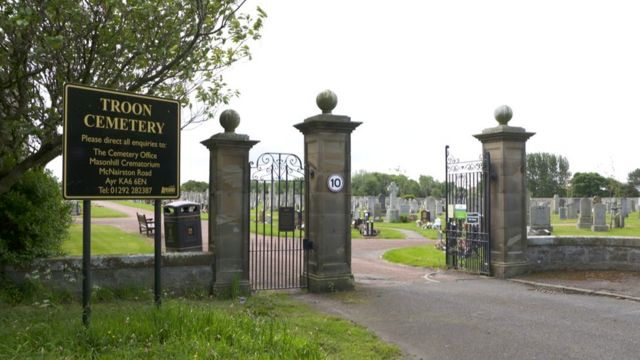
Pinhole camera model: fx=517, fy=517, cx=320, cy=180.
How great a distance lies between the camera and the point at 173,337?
16.9 ft

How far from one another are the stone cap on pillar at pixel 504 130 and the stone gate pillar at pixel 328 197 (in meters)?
3.42

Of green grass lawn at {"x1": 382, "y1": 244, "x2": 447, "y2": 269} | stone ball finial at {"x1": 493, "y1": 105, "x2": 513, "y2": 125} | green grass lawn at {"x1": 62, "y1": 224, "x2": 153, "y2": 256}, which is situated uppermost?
stone ball finial at {"x1": 493, "y1": 105, "x2": 513, "y2": 125}

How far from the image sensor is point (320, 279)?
9.45m

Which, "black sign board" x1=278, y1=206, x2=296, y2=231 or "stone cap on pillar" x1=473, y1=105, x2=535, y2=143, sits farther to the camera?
"stone cap on pillar" x1=473, y1=105, x2=535, y2=143

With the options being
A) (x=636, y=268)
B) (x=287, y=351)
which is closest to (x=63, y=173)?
(x=287, y=351)

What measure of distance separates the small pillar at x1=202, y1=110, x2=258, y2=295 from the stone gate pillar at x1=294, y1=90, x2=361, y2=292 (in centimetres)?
123

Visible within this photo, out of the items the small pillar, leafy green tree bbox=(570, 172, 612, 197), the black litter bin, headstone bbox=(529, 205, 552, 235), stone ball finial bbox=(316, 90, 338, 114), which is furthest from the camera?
leafy green tree bbox=(570, 172, 612, 197)

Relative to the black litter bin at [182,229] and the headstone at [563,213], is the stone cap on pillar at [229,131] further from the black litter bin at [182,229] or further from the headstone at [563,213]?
the headstone at [563,213]

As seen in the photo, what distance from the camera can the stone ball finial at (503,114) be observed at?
1118cm

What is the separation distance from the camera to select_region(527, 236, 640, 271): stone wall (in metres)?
11.5

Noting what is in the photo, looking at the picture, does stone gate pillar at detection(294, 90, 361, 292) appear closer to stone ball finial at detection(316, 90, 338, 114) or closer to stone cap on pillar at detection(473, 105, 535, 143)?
stone ball finial at detection(316, 90, 338, 114)

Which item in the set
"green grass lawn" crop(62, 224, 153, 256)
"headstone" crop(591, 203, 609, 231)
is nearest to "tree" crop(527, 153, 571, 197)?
"headstone" crop(591, 203, 609, 231)

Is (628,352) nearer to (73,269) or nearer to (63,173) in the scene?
(63,173)

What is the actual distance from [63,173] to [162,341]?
6.71ft
